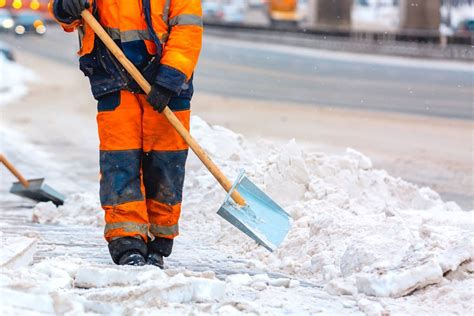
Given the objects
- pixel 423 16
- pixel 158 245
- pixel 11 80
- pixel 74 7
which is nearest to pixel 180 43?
pixel 74 7

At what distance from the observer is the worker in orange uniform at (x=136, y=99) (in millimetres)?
5578

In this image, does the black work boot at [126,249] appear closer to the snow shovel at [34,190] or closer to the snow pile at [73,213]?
the snow pile at [73,213]

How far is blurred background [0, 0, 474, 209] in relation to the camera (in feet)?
43.5

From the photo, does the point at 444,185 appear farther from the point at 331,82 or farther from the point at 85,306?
the point at 331,82

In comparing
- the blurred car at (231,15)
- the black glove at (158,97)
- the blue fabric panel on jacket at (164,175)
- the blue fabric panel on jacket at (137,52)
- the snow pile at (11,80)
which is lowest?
the blurred car at (231,15)

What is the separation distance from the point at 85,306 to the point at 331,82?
72.8 feet

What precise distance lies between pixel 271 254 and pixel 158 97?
3.57ft

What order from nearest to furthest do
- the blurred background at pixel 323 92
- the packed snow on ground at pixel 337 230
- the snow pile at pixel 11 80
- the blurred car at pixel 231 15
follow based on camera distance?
the packed snow on ground at pixel 337 230, the blurred background at pixel 323 92, the snow pile at pixel 11 80, the blurred car at pixel 231 15

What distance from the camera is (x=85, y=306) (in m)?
4.28

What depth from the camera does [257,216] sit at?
5.77 meters

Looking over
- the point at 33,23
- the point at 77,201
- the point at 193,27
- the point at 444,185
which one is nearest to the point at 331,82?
the point at 444,185

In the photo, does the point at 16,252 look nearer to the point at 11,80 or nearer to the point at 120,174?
Answer: the point at 120,174

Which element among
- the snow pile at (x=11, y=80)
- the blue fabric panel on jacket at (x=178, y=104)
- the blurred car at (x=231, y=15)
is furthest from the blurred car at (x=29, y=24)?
the blue fabric panel on jacket at (x=178, y=104)

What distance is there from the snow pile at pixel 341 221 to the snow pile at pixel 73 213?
572mm
